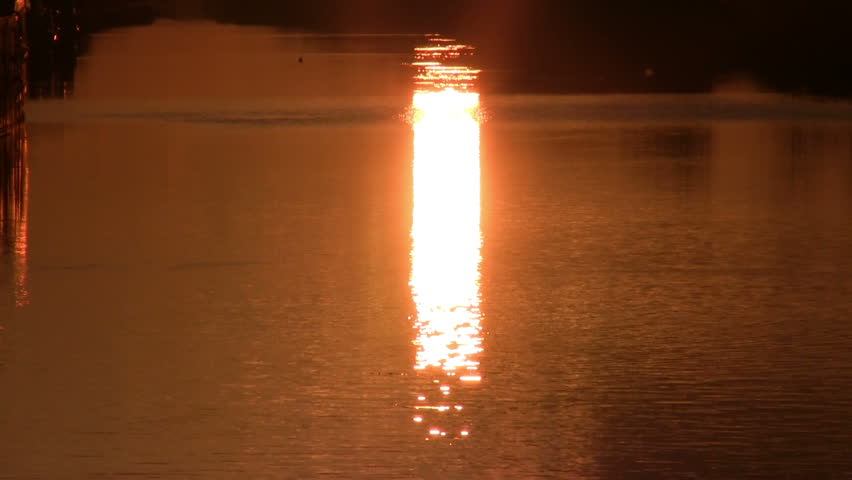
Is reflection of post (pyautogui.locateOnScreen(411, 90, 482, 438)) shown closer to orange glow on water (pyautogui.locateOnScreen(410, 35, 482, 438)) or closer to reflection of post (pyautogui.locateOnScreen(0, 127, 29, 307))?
orange glow on water (pyautogui.locateOnScreen(410, 35, 482, 438))

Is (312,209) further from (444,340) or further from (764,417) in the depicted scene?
(764,417)

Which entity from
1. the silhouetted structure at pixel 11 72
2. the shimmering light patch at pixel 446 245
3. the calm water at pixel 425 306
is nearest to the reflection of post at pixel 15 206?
the calm water at pixel 425 306

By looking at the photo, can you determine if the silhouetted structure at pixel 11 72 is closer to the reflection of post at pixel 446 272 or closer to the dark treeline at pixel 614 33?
the reflection of post at pixel 446 272

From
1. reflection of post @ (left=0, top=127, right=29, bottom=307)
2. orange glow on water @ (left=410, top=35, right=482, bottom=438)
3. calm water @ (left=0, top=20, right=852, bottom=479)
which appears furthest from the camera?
reflection of post @ (left=0, top=127, right=29, bottom=307)

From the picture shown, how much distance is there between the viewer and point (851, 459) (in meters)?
9.30

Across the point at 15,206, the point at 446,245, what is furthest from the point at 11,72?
the point at 446,245

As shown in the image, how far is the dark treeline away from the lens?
4881 cm

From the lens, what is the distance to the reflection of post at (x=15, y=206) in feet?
52.5

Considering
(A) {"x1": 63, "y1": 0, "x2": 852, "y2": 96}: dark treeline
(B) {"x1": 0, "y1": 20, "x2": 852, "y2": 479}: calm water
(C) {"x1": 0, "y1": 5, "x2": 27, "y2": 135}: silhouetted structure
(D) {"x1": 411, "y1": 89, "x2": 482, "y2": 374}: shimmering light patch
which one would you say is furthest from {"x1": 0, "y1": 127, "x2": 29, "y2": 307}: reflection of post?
(A) {"x1": 63, "y1": 0, "x2": 852, "y2": 96}: dark treeline

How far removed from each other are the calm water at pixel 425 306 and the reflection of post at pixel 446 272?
4 centimetres

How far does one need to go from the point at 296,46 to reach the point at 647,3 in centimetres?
2923

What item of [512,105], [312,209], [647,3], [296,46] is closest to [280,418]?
[312,209]

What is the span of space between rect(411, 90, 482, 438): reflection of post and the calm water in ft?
0.14

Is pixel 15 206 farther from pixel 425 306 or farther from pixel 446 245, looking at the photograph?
pixel 425 306
